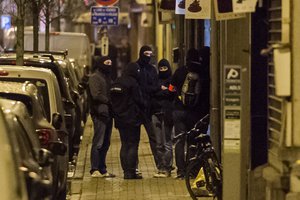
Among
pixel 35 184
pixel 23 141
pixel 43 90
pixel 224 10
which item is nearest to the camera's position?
pixel 35 184

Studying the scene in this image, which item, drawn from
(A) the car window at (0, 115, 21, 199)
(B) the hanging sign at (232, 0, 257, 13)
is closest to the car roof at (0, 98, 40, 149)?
(A) the car window at (0, 115, 21, 199)

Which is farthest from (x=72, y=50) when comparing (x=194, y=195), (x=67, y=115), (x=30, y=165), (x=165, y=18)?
(x=30, y=165)

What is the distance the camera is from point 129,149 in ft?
49.5

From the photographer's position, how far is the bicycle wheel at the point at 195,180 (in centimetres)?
1216

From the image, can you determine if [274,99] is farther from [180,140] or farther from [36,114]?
[180,140]

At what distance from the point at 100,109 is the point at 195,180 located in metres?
3.04

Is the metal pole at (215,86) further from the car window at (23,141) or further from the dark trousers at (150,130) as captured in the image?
the car window at (23,141)

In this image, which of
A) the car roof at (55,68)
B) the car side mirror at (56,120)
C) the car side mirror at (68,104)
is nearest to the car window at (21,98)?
the car side mirror at (56,120)

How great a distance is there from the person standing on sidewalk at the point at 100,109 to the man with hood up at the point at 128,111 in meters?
0.29

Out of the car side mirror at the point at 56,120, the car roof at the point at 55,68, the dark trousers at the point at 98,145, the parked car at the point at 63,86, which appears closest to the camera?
the car side mirror at the point at 56,120

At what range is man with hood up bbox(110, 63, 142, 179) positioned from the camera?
14.7 m

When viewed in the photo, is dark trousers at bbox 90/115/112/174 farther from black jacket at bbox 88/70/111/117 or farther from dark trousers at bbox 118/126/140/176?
dark trousers at bbox 118/126/140/176

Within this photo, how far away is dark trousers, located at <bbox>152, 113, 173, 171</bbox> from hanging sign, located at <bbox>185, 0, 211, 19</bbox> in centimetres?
186

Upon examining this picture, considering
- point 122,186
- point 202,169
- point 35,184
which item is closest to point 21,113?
point 35,184
